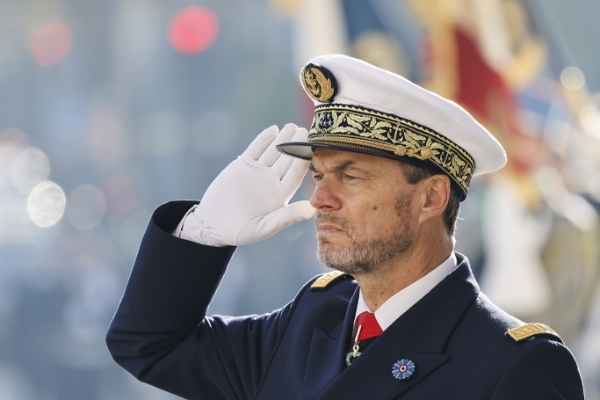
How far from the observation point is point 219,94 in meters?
7.29

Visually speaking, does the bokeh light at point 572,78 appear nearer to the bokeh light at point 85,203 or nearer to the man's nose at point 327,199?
the bokeh light at point 85,203

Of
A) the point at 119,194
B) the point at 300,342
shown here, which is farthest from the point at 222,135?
the point at 300,342

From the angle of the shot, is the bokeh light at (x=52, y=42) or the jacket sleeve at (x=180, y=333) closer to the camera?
the jacket sleeve at (x=180, y=333)

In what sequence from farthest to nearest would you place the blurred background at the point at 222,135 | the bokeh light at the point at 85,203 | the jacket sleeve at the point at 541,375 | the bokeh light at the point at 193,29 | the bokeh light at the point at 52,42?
the bokeh light at the point at 52,42
the bokeh light at the point at 85,203
the bokeh light at the point at 193,29
the blurred background at the point at 222,135
the jacket sleeve at the point at 541,375

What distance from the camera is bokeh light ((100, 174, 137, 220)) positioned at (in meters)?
7.42

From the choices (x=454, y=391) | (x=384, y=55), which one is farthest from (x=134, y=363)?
(x=384, y=55)

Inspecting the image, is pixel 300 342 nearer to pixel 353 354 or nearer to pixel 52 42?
pixel 353 354

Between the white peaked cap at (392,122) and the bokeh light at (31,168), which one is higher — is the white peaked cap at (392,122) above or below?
below

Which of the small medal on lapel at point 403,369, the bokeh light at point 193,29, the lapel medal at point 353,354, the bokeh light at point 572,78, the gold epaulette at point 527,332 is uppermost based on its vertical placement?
the bokeh light at point 193,29

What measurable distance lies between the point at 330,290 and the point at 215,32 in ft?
16.7

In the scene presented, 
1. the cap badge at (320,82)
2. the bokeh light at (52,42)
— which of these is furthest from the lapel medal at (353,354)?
the bokeh light at (52,42)

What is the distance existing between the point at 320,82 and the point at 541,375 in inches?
32.2

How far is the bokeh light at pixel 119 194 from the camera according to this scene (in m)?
7.42

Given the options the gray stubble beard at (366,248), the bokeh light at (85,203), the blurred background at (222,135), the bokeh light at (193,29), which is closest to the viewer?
the gray stubble beard at (366,248)
